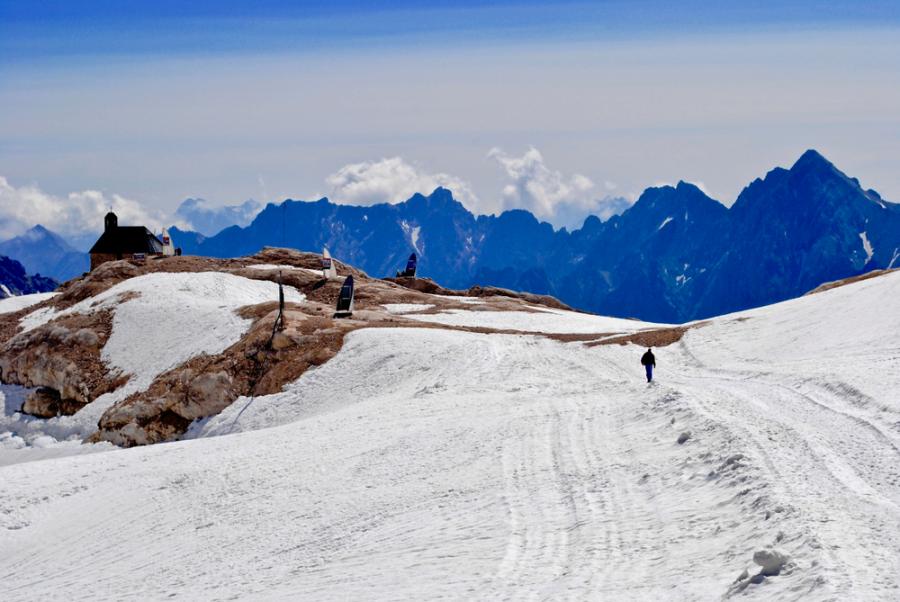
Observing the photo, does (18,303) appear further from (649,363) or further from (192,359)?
(649,363)

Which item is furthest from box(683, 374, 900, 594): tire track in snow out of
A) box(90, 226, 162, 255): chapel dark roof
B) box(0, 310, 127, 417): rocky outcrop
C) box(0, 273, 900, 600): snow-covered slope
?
box(90, 226, 162, 255): chapel dark roof

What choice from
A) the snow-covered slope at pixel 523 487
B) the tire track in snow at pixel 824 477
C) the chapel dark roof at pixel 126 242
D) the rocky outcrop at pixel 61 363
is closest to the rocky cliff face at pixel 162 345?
the rocky outcrop at pixel 61 363

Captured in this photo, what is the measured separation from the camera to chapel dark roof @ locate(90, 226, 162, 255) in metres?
102

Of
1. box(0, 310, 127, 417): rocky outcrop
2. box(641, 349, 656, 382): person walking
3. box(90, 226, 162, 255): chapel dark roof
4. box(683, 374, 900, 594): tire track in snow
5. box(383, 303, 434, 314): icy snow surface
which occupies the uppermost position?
box(90, 226, 162, 255): chapel dark roof

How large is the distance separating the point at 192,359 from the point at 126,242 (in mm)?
52355

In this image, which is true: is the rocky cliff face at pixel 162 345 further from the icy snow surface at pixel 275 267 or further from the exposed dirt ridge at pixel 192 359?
the icy snow surface at pixel 275 267

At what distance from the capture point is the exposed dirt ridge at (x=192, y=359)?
5072 cm

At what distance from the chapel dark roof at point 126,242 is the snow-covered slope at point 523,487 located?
199 feet

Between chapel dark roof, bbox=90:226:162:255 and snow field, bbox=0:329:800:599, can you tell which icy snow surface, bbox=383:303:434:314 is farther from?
chapel dark roof, bbox=90:226:162:255

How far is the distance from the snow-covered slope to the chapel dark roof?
60.7 metres

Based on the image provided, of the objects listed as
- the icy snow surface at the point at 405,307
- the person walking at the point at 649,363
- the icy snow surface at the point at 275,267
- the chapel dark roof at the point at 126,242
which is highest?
the chapel dark roof at the point at 126,242

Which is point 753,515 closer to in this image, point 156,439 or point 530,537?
point 530,537

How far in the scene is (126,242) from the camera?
102 metres

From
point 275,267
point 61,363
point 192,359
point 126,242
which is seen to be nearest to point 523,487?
point 192,359
